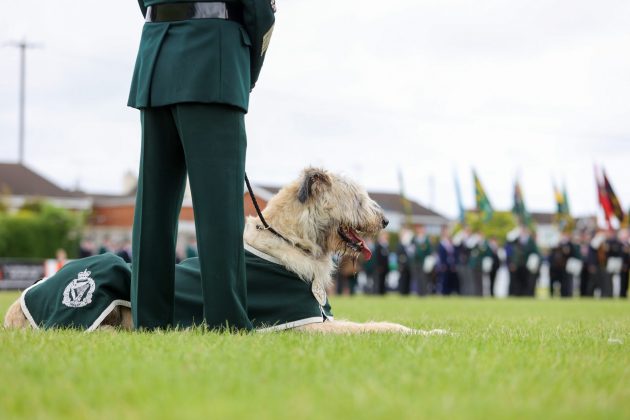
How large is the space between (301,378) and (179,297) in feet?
8.85

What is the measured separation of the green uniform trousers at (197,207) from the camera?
5168 millimetres

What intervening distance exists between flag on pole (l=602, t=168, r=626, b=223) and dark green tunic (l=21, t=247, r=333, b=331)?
97.3ft

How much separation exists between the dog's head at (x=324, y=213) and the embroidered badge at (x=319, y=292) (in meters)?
0.28

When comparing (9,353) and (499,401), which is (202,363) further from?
(499,401)

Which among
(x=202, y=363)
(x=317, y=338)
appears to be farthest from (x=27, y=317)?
(x=202, y=363)

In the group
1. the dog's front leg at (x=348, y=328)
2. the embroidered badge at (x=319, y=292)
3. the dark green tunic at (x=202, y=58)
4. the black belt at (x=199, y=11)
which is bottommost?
the dog's front leg at (x=348, y=328)

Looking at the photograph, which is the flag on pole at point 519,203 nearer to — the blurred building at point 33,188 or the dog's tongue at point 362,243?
the blurred building at point 33,188

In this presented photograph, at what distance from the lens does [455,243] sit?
33594mm

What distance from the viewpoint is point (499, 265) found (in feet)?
107

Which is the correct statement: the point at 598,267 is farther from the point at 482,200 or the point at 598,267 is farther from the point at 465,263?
the point at 482,200

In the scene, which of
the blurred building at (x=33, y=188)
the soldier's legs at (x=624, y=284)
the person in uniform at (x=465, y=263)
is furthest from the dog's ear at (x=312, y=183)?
the blurred building at (x=33, y=188)

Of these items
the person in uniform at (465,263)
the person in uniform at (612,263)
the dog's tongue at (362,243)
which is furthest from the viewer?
the person in uniform at (465,263)

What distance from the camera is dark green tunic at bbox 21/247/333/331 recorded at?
569 cm

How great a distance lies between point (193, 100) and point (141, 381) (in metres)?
2.43
